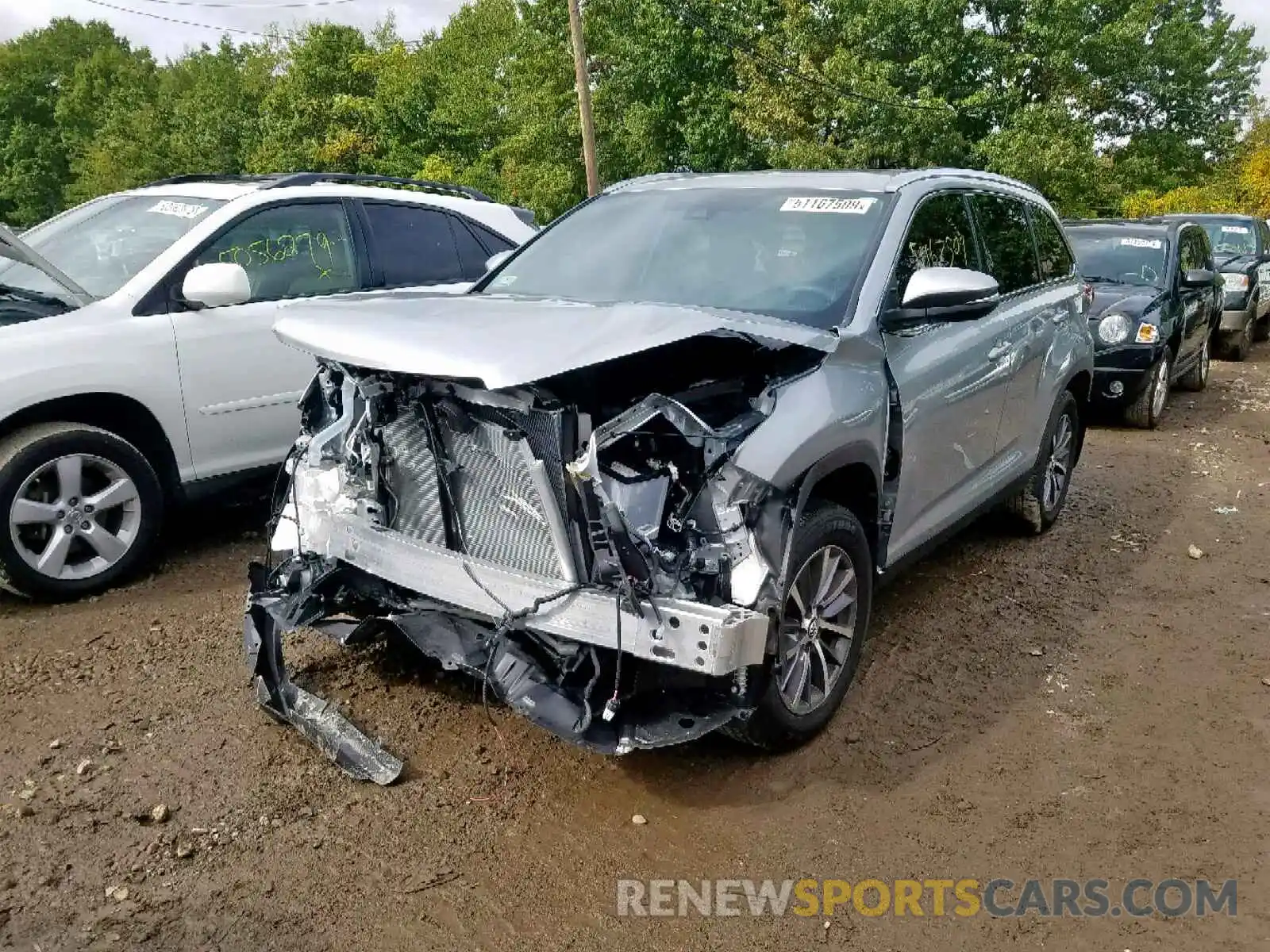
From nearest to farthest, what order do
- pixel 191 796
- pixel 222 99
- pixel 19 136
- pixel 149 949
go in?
1. pixel 149 949
2. pixel 191 796
3. pixel 222 99
4. pixel 19 136

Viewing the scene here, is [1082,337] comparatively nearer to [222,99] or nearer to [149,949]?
[149,949]

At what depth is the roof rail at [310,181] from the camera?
556cm

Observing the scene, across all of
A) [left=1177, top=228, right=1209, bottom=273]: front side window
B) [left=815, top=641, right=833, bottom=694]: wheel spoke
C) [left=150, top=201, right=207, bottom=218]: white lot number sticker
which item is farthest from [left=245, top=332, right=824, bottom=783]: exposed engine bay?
[left=1177, top=228, right=1209, bottom=273]: front side window

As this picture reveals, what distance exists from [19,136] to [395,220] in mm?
72363

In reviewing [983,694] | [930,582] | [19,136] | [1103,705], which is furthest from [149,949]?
[19,136]

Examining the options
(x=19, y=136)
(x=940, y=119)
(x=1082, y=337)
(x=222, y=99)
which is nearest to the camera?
(x=1082, y=337)

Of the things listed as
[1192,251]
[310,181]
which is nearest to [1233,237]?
[1192,251]

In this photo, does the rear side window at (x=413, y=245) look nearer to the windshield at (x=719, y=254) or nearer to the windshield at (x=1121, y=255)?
the windshield at (x=719, y=254)

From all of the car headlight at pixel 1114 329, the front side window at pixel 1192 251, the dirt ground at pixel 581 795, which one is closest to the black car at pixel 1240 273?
the front side window at pixel 1192 251

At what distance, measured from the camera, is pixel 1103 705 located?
12.8 feet

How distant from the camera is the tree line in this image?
2600 cm

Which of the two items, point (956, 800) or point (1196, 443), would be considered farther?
point (1196, 443)

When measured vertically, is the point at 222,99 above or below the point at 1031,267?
above

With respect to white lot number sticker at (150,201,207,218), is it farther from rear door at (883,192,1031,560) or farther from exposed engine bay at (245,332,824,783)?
rear door at (883,192,1031,560)
